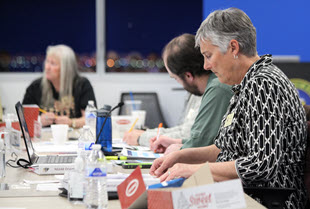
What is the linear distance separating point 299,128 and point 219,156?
1.46 feet

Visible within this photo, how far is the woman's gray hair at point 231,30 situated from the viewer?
204 cm

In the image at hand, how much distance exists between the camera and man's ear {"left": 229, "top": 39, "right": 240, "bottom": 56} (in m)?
2.04

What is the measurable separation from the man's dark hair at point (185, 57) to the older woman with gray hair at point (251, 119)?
63 cm

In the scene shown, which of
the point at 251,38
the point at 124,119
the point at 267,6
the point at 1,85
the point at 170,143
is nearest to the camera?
the point at 251,38

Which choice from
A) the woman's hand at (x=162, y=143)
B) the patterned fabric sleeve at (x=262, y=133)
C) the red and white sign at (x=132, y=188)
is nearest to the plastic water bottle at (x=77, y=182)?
the red and white sign at (x=132, y=188)

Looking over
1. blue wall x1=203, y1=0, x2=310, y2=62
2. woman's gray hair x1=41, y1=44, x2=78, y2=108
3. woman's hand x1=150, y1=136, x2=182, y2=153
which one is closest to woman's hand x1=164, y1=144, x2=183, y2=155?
woman's hand x1=150, y1=136, x2=182, y2=153

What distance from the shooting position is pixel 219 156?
225cm

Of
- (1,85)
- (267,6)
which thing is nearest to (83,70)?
(1,85)

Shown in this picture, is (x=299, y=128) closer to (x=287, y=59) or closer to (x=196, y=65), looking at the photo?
(x=196, y=65)

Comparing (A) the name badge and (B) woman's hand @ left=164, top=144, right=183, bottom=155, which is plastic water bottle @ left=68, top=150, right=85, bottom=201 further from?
(B) woman's hand @ left=164, top=144, right=183, bottom=155

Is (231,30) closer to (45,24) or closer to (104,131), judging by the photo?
(104,131)

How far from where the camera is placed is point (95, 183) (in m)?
1.55

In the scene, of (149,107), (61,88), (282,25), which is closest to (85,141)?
(61,88)

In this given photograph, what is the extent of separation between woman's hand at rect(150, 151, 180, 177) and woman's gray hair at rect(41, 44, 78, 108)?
2474 millimetres
